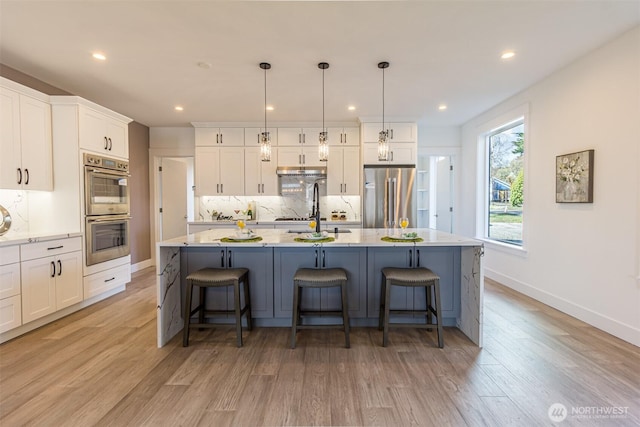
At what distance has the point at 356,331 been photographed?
2719 millimetres

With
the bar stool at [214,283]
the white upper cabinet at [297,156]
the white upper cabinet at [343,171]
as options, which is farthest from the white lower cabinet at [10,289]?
the white upper cabinet at [343,171]

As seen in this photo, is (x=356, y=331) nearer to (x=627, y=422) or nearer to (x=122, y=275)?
(x=627, y=422)

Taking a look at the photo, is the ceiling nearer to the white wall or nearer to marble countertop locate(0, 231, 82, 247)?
the white wall

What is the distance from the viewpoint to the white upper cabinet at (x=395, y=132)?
16.1ft

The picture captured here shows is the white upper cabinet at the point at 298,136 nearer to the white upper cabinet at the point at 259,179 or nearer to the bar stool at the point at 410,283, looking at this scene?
the white upper cabinet at the point at 259,179

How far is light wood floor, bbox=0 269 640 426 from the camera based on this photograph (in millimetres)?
1646

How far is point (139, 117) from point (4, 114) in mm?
2249

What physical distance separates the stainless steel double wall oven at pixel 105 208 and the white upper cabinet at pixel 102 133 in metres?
0.12

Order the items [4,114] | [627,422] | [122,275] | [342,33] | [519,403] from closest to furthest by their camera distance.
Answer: [627,422] < [519,403] < [342,33] < [4,114] < [122,275]

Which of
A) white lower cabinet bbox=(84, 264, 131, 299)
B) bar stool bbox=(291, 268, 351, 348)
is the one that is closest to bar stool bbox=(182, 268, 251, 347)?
bar stool bbox=(291, 268, 351, 348)

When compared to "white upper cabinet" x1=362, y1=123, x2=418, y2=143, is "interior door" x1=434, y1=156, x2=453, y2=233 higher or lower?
lower

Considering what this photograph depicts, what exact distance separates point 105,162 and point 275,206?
274cm

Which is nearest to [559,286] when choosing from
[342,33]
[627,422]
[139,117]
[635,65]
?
[627,422]

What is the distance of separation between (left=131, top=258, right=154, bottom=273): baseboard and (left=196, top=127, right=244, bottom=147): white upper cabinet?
243 cm
